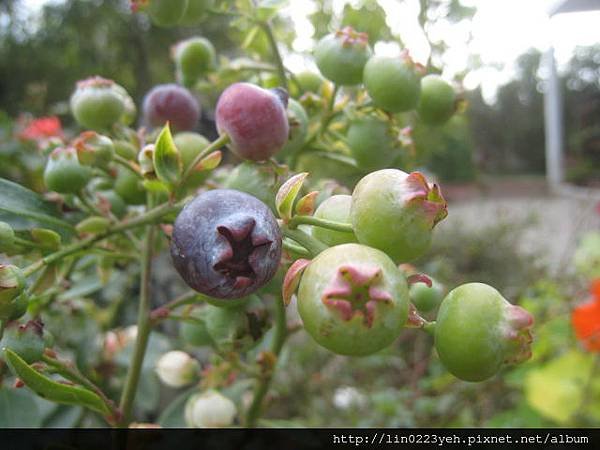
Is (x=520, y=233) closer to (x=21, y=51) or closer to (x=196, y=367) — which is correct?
(x=196, y=367)

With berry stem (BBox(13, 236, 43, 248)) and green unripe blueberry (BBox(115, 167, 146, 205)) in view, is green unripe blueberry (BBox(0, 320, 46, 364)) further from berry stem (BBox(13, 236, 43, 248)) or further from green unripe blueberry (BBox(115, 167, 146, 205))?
green unripe blueberry (BBox(115, 167, 146, 205))

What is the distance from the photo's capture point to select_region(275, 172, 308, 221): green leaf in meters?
0.42

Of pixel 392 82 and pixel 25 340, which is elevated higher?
pixel 392 82

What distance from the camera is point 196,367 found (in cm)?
82

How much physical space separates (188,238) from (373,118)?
313 millimetres

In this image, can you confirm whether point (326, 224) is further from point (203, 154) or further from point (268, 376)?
point (268, 376)

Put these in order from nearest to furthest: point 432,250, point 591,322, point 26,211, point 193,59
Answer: point 26,211 → point 193,59 → point 591,322 → point 432,250

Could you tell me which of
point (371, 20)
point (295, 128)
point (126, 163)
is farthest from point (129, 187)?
point (371, 20)

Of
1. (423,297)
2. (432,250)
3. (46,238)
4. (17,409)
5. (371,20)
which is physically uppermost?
(371,20)

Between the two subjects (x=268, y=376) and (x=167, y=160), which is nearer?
(x=167, y=160)

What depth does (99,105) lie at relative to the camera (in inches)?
25.2

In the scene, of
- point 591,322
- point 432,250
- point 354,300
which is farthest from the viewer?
point 432,250

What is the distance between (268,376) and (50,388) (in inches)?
10.9

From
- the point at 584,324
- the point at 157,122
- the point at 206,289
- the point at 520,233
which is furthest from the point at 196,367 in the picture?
the point at 520,233
